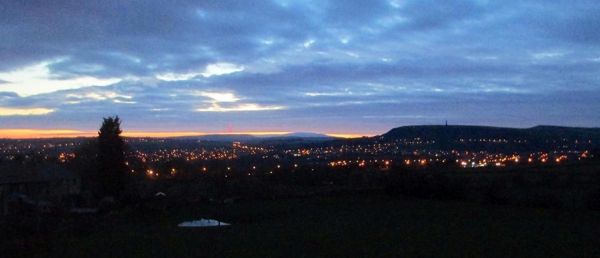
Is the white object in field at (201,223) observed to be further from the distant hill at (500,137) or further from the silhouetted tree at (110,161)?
the distant hill at (500,137)

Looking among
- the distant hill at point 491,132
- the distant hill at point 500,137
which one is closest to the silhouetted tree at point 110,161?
the distant hill at point 500,137

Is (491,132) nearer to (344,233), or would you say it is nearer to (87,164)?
(87,164)

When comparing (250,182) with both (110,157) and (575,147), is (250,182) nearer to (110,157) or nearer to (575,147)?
(110,157)

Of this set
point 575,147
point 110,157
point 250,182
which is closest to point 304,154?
point 575,147

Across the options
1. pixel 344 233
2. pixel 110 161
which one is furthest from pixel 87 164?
pixel 344 233

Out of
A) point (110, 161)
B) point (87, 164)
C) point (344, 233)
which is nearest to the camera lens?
point (344, 233)

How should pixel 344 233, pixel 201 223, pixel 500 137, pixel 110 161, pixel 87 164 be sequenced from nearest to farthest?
pixel 344 233, pixel 201 223, pixel 110 161, pixel 87 164, pixel 500 137

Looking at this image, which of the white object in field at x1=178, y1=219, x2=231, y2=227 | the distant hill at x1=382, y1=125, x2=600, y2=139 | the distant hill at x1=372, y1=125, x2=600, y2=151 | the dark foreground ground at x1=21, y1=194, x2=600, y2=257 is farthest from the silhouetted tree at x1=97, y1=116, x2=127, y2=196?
the distant hill at x1=382, y1=125, x2=600, y2=139
